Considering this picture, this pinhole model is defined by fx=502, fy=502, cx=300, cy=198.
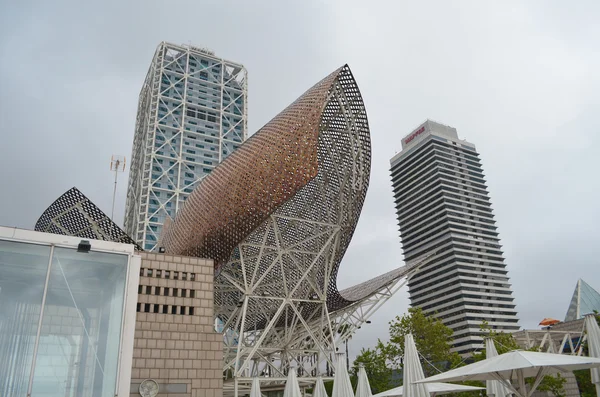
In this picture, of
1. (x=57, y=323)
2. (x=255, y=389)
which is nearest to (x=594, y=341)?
(x=255, y=389)

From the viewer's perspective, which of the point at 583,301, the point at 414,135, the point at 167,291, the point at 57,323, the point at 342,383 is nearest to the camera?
the point at 57,323

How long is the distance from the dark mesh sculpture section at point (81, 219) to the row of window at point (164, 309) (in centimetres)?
905

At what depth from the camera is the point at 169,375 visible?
20297 mm

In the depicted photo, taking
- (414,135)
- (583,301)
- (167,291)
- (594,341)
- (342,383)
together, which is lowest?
(342,383)

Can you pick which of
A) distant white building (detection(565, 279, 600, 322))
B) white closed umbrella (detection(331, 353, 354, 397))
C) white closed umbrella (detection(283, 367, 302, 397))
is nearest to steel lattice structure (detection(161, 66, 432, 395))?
white closed umbrella (detection(283, 367, 302, 397))

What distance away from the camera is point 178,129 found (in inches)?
3344

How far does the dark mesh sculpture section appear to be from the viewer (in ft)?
98.7

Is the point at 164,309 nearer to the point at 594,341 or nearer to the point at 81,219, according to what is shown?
the point at 81,219

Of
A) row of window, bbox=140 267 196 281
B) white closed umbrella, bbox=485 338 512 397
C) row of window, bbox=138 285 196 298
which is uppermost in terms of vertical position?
row of window, bbox=140 267 196 281

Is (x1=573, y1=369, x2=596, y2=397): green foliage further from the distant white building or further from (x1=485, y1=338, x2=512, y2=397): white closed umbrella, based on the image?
the distant white building

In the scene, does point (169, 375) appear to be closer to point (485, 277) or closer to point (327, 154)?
point (327, 154)

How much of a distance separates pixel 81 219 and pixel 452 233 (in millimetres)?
99271

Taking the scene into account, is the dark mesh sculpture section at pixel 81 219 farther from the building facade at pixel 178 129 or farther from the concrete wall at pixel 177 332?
the building facade at pixel 178 129

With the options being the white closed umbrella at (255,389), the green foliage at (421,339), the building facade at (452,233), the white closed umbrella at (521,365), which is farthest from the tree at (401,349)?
the building facade at (452,233)
